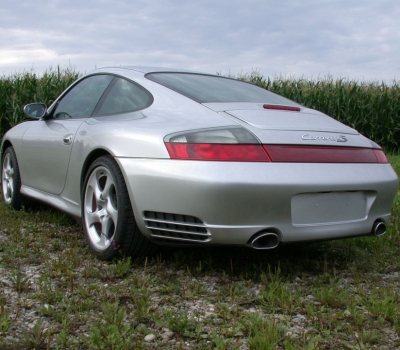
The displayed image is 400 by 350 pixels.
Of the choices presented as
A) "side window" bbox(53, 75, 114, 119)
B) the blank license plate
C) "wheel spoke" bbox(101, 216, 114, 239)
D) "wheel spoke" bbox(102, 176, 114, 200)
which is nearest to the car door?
"side window" bbox(53, 75, 114, 119)

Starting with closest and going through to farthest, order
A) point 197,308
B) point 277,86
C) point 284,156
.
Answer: point 197,308 < point 284,156 < point 277,86

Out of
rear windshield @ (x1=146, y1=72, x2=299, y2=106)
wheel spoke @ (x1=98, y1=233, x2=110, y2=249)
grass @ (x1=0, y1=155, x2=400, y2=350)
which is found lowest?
grass @ (x1=0, y1=155, x2=400, y2=350)

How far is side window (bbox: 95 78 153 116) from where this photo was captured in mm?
3736

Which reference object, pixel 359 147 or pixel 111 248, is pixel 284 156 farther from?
pixel 111 248

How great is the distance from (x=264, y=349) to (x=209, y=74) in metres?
2.75

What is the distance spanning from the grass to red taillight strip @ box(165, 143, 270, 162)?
0.72 metres

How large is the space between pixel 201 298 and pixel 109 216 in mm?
933

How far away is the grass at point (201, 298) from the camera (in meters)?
2.45

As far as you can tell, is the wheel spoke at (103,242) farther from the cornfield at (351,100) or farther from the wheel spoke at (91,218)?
the cornfield at (351,100)

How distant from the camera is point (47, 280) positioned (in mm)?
3170

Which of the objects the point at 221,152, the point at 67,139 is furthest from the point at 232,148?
the point at 67,139

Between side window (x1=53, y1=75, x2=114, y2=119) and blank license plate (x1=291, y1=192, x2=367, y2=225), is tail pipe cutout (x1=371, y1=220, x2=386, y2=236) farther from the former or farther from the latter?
side window (x1=53, y1=75, x2=114, y2=119)

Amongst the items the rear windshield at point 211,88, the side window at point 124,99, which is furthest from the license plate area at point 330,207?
the side window at point 124,99

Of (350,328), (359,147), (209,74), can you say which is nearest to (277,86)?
(209,74)
